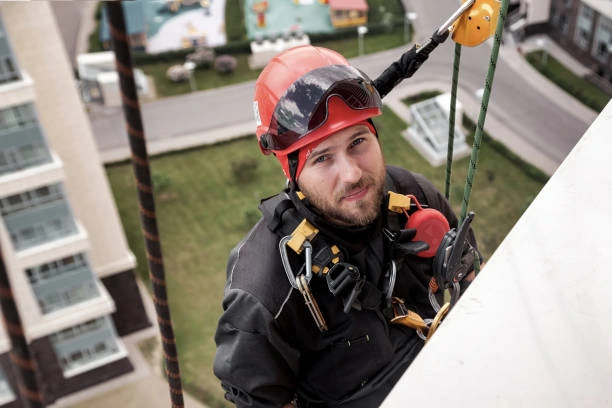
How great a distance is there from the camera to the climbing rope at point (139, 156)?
2457 millimetres

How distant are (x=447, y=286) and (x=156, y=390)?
629 inches

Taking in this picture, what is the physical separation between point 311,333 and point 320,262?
0.44 meters

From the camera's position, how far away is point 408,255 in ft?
14.8

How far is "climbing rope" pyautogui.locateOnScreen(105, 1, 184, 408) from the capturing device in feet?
8.06

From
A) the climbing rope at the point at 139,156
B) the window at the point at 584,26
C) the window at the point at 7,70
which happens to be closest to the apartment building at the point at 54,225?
the window at the point at 7,70

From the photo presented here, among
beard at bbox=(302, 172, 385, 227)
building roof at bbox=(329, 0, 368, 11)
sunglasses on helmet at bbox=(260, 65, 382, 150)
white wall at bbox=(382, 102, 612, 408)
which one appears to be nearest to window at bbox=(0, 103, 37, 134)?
sunglasses on helmet at bbox=(260, 65, 382, 150)

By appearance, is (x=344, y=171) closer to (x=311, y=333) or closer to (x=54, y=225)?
(x=311, y=333)

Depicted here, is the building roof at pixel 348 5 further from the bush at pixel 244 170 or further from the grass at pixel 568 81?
the bush at pixel 244 170

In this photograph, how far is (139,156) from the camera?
2775 mm

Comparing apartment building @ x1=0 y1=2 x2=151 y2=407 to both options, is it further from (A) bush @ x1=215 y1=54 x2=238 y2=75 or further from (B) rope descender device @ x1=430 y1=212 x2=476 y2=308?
(A) bush @ x1=215 y1=54 x2=238 y2=75

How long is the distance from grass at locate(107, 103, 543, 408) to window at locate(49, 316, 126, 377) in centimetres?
170

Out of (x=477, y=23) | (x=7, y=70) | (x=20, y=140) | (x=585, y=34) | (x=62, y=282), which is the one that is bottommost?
(x=585, y=34)

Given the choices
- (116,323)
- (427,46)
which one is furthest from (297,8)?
(427,46)

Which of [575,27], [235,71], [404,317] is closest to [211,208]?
[235,71]
